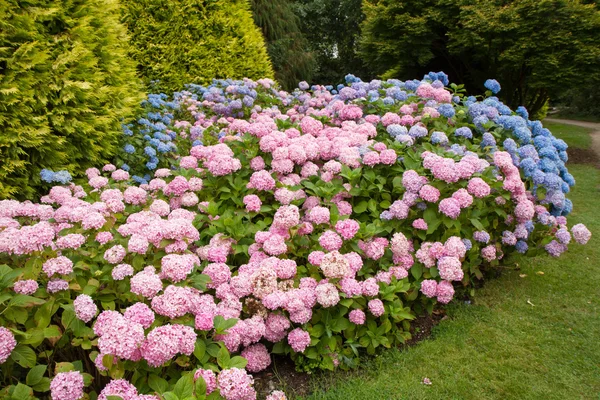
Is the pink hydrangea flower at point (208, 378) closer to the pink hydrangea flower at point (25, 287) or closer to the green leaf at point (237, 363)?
the green leaf at point (237, 363)

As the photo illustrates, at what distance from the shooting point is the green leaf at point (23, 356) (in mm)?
1888

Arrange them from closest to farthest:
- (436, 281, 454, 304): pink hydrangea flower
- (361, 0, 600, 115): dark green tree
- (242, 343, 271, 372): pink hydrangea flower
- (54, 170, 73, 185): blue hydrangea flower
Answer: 1. (242, 343, 271, 372): pink hydrangea flower
2. (436, 281, 454, 304): pink hydrangea flower
3. (54, 170, 73, 185): blue hydrangea flower
4. (361, 0, 600, 115): dark green tree

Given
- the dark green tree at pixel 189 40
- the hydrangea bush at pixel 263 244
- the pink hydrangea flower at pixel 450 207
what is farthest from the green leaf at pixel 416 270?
the dark green tree at pixel 189 40

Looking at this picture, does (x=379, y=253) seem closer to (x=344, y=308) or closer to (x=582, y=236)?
(x=344, y=308)

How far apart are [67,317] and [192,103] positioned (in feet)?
13.7

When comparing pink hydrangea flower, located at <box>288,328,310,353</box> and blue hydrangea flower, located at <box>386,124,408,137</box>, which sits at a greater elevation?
blue hydrangea flower, located at <box>386,124,408,137</box>

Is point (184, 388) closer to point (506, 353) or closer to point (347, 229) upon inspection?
point (347, 229)

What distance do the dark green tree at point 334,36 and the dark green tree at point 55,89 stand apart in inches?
670

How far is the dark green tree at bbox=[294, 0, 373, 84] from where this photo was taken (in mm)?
20594

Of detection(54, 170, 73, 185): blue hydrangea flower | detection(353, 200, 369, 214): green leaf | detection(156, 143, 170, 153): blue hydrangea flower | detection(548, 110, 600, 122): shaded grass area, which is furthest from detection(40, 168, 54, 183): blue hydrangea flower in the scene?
detection(548, 110, 600, 122): shaded grass area

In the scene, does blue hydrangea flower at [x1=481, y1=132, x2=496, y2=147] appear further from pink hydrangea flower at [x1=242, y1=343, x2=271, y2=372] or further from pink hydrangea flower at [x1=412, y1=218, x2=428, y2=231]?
pink hydrangea flower at [x1=242, y1=343, x2=271, y2=372]

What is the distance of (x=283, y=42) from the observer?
12.7 metres

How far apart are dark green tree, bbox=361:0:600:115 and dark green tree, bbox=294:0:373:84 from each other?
7.44 meters

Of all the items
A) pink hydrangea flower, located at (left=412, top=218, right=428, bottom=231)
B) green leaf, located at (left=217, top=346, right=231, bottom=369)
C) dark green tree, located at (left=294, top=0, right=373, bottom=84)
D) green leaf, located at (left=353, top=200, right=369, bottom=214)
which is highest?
green leaf, located at (left=217, top=346, right=231, bottom=369)
